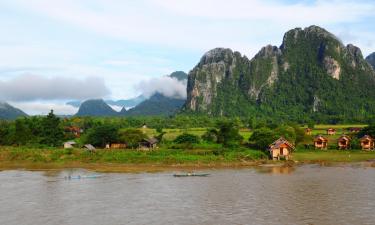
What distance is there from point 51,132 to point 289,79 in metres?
114

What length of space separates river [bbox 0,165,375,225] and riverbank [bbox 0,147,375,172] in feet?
18.5

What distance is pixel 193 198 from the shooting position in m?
30.0

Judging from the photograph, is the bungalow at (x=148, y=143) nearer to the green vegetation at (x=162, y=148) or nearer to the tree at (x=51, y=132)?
the green vegetation at (x=162, y=148)

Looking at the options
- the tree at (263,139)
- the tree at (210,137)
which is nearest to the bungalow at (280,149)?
the tree at (263,139)

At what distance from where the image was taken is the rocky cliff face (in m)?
152

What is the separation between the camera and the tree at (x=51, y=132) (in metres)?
62.8

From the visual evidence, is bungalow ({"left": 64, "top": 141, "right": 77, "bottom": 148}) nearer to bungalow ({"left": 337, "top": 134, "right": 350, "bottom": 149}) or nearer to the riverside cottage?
the riverside cottage

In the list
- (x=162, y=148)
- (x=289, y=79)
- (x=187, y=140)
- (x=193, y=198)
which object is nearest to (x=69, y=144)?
(x=162, y=148)

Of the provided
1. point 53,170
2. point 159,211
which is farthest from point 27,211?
point 53,170

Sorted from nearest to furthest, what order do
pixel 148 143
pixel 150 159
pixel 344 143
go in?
pixel 150 159
pixel 344 143
pixel 148 143

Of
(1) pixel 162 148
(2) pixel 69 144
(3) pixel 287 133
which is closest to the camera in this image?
(1) pixel 162 148

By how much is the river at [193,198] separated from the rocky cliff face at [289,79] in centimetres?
11156

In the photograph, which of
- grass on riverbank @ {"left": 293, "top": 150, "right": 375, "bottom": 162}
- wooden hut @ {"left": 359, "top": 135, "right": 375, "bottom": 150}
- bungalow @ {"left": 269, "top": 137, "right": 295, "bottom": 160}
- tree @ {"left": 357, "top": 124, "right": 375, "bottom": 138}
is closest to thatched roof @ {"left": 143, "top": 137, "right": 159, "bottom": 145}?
bungalow @ {"left": 269, "top": 137, "right": 295, "bottom": 160}

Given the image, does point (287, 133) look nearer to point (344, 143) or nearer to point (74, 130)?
point (344, 143)
